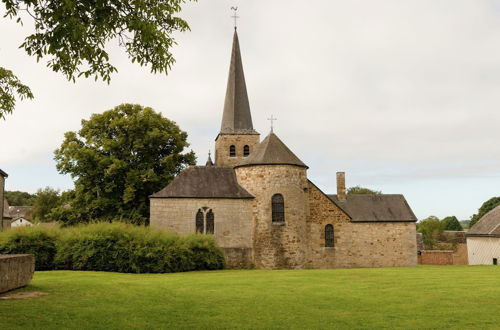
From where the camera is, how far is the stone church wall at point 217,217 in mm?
27344

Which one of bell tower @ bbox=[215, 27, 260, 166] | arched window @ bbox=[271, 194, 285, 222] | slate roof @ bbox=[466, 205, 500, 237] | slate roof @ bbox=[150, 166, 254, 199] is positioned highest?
bell tower @ bbox=[215, 27, 260, 166]

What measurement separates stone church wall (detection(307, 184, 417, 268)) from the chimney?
126 inches

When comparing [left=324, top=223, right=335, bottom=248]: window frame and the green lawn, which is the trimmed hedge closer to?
the green lawn

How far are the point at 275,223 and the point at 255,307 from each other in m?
17.9

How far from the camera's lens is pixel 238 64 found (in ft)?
133

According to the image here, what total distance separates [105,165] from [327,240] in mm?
16404

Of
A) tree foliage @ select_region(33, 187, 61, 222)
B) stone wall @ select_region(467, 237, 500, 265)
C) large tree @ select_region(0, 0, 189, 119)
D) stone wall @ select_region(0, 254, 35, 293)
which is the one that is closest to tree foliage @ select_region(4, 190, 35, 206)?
tree foliage @ select_region(33, 187, 61, 222)

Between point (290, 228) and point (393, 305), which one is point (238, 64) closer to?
point (290, 228)

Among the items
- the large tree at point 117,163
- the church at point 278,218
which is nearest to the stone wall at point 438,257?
the church at point 278,218

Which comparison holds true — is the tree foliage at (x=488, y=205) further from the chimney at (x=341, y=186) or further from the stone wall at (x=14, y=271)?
the stone wall at (x=14, y=271)

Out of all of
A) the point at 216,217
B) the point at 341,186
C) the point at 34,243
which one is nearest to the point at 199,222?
the point at 216,217

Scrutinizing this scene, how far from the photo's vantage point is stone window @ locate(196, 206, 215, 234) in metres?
27.6

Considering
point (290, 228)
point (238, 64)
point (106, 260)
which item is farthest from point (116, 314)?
point (238, 64)

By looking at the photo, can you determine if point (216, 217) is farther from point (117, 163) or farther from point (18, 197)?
point (18, 197)
